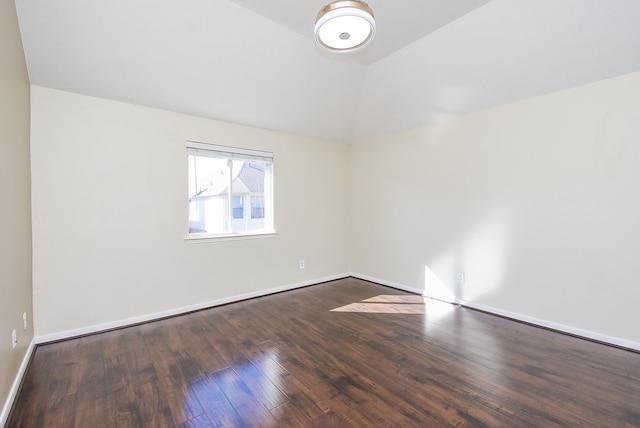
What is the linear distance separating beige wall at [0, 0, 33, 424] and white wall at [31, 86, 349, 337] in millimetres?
185

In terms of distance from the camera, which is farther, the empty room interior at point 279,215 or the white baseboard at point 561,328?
the white baseboard at point 561,328

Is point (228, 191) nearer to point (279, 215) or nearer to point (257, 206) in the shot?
point (257, 206)

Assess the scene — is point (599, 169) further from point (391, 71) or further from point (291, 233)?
point (291, 233)

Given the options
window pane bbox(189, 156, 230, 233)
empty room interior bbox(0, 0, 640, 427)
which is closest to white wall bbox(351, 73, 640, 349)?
empty room interior bbox(0, 0, 640, 427)

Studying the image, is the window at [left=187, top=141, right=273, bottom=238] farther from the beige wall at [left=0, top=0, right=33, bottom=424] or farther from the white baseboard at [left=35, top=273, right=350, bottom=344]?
the beige wall at [left=0, top=0, right=33, bottom=424]

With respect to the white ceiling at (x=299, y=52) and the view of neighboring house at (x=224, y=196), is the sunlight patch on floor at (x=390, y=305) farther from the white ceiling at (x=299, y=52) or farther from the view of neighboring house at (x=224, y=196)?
the white ceiling at (x=299, y=52)

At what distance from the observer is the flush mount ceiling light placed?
55.9 inches

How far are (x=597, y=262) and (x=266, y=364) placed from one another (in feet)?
9.83

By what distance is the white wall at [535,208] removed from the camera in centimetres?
244

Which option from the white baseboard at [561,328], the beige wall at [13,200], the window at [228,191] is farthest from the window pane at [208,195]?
the white baseboard at [561,328]

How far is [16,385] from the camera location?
1852 millimetres

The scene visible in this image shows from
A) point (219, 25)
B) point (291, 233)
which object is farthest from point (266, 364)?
point (219, 25)

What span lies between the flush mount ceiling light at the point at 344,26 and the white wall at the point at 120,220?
2.22 m

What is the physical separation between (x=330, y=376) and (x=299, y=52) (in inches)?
119
